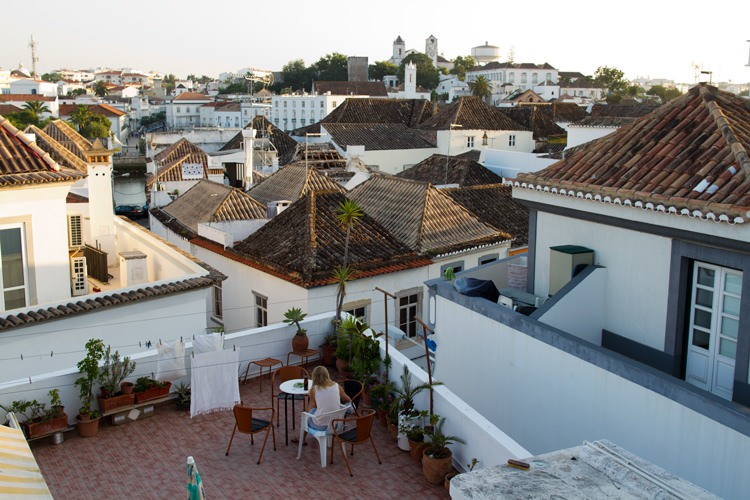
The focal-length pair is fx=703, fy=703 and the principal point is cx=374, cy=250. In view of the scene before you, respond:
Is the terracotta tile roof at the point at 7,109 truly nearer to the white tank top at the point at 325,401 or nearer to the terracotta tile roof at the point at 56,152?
the terracotta tile roof at the point at 56,152

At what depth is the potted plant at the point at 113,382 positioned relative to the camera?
964 cm

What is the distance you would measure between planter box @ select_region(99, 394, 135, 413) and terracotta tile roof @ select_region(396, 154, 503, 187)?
26354mm

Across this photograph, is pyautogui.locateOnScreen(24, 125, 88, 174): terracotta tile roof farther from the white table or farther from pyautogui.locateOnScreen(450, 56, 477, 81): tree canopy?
pyautogui.locateOnScreen(450, 56, 477, 81): tree canopy

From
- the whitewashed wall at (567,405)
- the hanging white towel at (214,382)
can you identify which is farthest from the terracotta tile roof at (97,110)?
the whitewashed wall at (567,405)

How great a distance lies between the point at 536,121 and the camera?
58.4 metres

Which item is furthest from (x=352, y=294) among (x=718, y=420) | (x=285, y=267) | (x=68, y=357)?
(x=718, y=420)

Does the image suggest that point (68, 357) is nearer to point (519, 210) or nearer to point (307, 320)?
point (307, 320)

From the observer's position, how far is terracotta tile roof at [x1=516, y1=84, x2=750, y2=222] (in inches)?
323

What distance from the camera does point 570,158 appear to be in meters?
10.9

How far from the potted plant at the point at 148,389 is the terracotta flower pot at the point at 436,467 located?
13.5ft

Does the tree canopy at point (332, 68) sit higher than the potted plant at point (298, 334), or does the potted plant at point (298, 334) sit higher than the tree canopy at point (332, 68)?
the tree canopy at point (332, 68)

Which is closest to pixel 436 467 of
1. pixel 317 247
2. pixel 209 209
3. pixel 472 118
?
pixel 317 247

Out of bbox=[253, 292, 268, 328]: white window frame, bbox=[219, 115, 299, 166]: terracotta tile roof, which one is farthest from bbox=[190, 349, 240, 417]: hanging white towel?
bbox=[219, 115, 299, 166]: terracotta tile roof

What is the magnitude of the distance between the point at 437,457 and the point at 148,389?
4.35m
